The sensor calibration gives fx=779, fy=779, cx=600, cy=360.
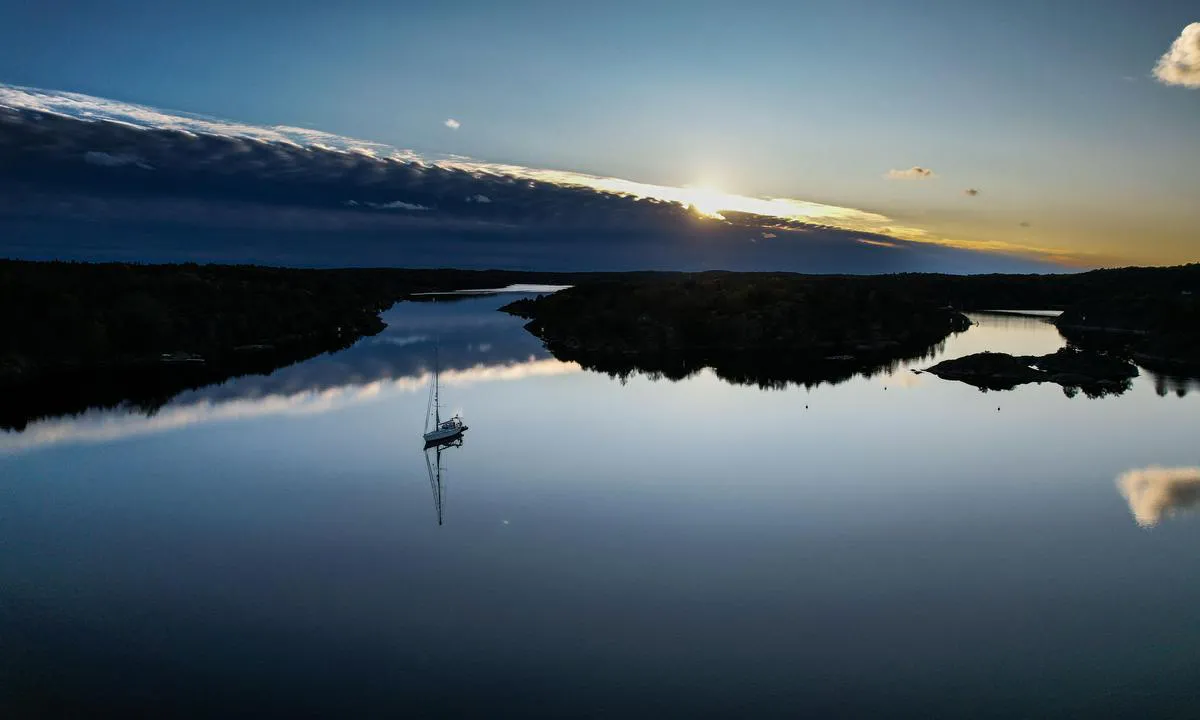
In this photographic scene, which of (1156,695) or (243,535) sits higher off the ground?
(1156,695)

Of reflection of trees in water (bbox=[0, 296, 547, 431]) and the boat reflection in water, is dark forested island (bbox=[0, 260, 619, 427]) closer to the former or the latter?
reflection of trees in water (bbox=[0, 296, 547, 431])

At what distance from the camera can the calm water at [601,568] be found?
20188 millimetres

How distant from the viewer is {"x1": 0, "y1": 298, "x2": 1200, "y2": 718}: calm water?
2019 cm

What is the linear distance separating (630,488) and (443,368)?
174 feet

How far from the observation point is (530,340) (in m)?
120

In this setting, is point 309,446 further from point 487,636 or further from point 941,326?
point 941,326

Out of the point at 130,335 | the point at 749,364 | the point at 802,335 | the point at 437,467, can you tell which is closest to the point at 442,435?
the point at 437,467

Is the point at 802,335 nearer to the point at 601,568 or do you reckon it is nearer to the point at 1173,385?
the point at 1173,385

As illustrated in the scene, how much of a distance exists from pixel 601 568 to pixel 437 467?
1808cm

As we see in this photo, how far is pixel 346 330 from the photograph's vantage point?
428 ft

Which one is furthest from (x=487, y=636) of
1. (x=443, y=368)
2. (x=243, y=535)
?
(x=443, y=368)

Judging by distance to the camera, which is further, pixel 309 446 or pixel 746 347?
pixel 746 347

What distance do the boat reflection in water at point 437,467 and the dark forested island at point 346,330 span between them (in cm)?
2974

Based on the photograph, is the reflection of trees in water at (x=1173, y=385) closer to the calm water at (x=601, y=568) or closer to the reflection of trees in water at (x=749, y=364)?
the calm water at (x=601, y=568)
